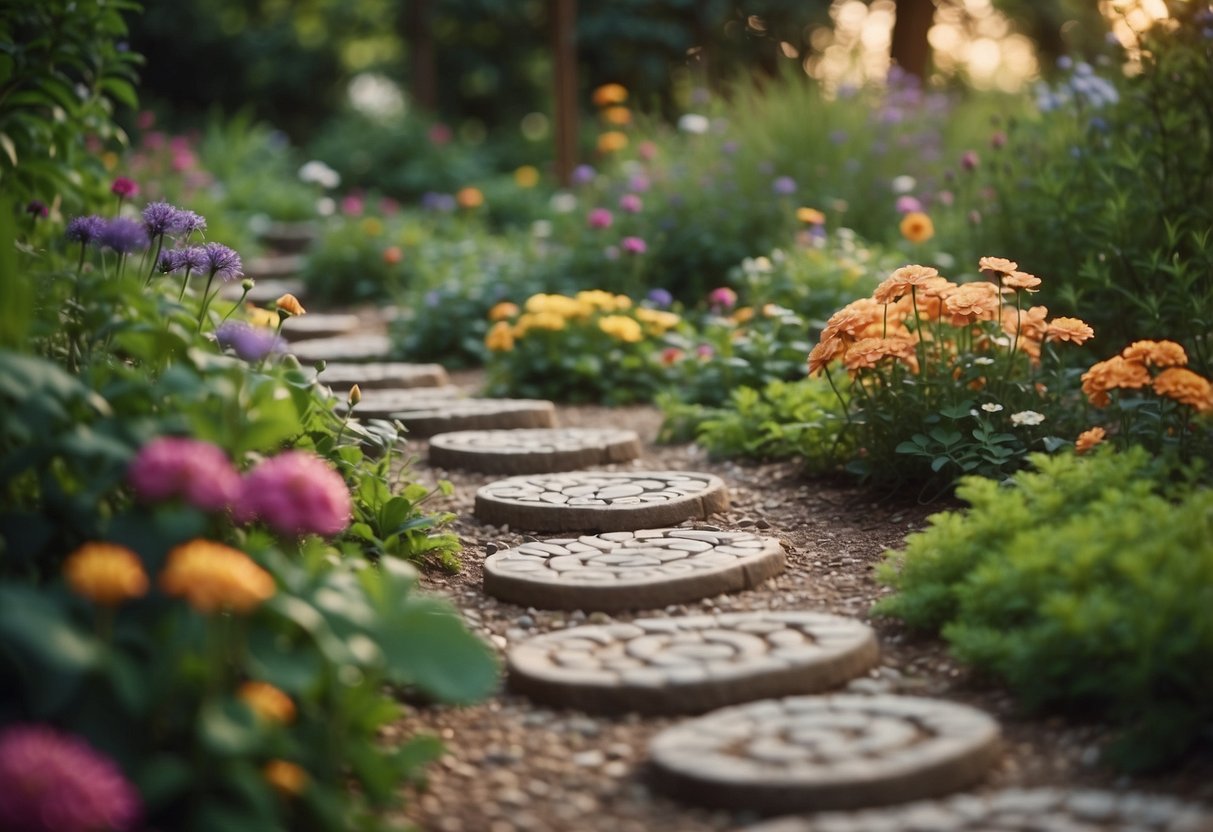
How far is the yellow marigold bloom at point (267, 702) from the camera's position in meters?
1.97

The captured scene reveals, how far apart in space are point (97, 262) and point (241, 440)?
2366mm

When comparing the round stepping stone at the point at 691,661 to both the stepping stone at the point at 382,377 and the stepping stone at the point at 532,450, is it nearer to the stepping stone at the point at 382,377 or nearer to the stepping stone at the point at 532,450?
the stepping stone at the point at 532,450

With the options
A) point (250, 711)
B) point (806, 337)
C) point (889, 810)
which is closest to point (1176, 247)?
point (806, 337)

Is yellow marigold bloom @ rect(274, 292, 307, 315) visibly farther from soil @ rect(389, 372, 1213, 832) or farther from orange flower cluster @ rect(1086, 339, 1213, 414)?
orange flower cluster @ rect(1086, 339, 1213, 414)

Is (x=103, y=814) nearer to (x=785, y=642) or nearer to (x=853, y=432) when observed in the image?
(x=785, y=642)

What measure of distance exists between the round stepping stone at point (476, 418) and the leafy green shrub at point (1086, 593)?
2.41 metres

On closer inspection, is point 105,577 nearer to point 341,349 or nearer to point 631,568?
point 631,568

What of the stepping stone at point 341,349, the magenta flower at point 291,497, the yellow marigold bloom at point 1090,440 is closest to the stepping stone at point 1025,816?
the magenta flower at point 291,497

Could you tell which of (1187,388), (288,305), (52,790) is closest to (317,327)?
(288,305)

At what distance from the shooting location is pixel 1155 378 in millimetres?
3113

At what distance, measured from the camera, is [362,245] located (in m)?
8.87

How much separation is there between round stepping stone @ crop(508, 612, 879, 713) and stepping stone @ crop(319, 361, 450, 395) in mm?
3125

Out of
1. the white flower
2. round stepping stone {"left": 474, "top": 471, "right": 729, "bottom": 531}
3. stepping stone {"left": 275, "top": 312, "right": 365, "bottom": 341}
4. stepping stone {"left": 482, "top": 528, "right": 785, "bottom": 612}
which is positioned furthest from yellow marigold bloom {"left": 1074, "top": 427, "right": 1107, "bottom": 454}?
stepping stone {"left": 275, "top": 312, "right": 365, "bottom": 341}

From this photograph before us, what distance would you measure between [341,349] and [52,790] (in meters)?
5.22
